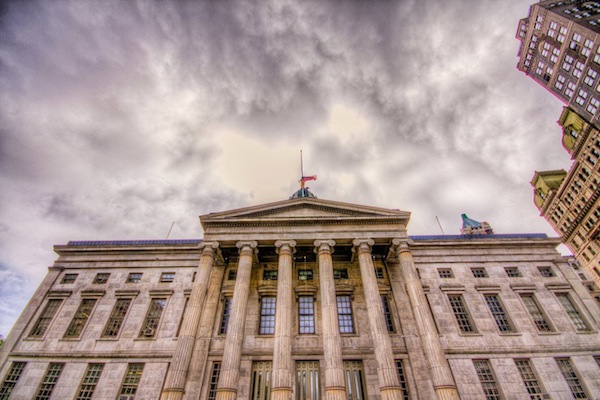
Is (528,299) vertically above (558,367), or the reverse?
(528,299)

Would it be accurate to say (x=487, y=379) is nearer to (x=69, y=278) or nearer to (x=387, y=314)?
(x=387, y=314)

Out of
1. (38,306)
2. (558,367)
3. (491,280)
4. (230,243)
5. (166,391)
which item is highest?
(230,243)

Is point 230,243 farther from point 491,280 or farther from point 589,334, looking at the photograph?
point 589,334

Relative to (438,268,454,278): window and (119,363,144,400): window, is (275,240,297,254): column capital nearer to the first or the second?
(119,363,144,400): window

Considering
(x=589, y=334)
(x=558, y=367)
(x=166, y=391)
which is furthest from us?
(x=589, y=334)

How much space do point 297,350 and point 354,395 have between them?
4927 millimetres

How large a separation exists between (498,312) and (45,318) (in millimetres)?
39260

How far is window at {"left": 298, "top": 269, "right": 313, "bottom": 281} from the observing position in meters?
26.0

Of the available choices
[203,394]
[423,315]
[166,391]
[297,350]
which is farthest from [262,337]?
[423,315]

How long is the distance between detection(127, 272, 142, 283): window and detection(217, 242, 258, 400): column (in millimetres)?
10710

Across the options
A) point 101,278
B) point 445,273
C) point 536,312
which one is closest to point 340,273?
point 445,273

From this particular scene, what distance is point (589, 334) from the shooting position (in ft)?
75.6

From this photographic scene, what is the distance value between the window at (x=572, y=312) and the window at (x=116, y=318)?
125 ft

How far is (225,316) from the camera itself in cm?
2386
